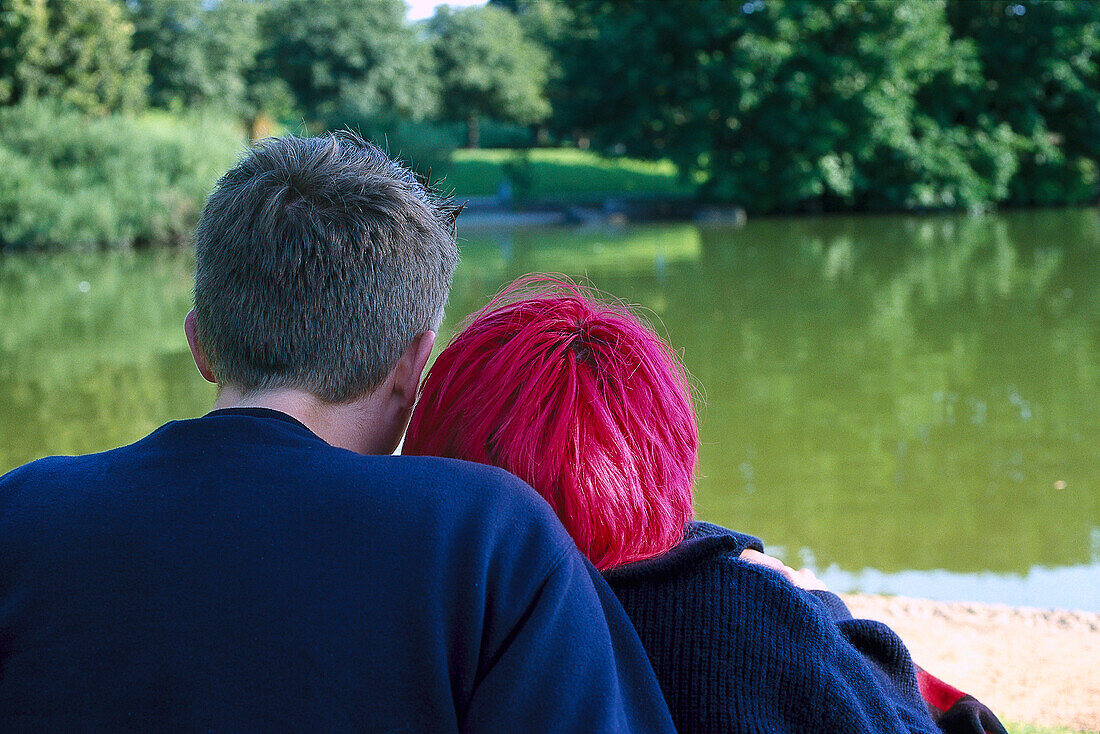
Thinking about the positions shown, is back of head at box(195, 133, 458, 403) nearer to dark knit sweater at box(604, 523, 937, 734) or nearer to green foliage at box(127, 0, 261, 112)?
dark knit sweater at box(604, 523, 937, 734)

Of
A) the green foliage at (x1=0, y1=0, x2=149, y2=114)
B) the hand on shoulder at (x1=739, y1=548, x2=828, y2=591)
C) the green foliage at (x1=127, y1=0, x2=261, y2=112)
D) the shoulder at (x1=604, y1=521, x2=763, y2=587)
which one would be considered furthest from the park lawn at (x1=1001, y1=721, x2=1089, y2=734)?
the green foliage at (x1=127, y1=0, x2=261, y2=112)

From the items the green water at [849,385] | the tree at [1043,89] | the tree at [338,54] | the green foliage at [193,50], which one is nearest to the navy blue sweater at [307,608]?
the green water at [849,385]

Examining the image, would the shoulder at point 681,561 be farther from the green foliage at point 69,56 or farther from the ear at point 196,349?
the green foliage at point 69,56

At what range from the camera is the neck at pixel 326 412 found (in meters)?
1.24

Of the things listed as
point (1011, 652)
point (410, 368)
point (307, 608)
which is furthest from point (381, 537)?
point (1011, 652)

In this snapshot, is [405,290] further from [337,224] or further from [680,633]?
[680,633]

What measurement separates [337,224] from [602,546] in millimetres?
510

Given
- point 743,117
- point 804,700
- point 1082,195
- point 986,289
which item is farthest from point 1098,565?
point 1082,195

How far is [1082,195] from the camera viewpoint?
25.8 meters

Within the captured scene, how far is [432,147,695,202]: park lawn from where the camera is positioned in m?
28.3

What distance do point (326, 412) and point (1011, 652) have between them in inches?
116

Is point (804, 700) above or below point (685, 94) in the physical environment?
below

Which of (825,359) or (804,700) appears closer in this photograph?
(804,700)

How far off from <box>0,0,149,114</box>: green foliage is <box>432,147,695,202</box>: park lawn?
794cm
